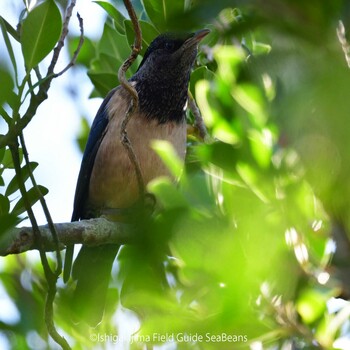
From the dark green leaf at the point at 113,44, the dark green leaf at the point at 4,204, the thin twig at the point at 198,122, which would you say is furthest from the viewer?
the dark green leaf at the point at 113,44

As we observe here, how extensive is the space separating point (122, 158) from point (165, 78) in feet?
2.39

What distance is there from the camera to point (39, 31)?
8.32 feet

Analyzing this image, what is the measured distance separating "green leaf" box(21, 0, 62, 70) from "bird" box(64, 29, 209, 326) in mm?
1941

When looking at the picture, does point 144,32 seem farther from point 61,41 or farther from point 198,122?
point 61,41

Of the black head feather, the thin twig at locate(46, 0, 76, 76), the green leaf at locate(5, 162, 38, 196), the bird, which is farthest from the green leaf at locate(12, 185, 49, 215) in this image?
the black head feather

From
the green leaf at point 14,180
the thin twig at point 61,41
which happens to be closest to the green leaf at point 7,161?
the green leaf at point 14,180

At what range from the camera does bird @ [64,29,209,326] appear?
4.62 metres

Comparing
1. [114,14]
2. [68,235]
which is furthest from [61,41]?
[114,14]

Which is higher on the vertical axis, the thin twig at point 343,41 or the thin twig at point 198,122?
the thin twig at point 198,122

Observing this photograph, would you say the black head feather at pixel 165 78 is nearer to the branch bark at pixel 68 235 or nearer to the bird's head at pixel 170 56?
the bird's head at pixel 170 56

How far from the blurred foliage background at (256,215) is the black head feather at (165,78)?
2.90 m

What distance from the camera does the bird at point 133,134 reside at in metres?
4.62

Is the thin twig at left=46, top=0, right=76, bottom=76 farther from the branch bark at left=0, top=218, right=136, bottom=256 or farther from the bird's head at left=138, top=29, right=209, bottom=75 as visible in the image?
the bird's head at left=138, top=29, right=209, bottom=75

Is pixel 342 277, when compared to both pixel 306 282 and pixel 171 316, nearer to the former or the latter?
pixel 306 282
